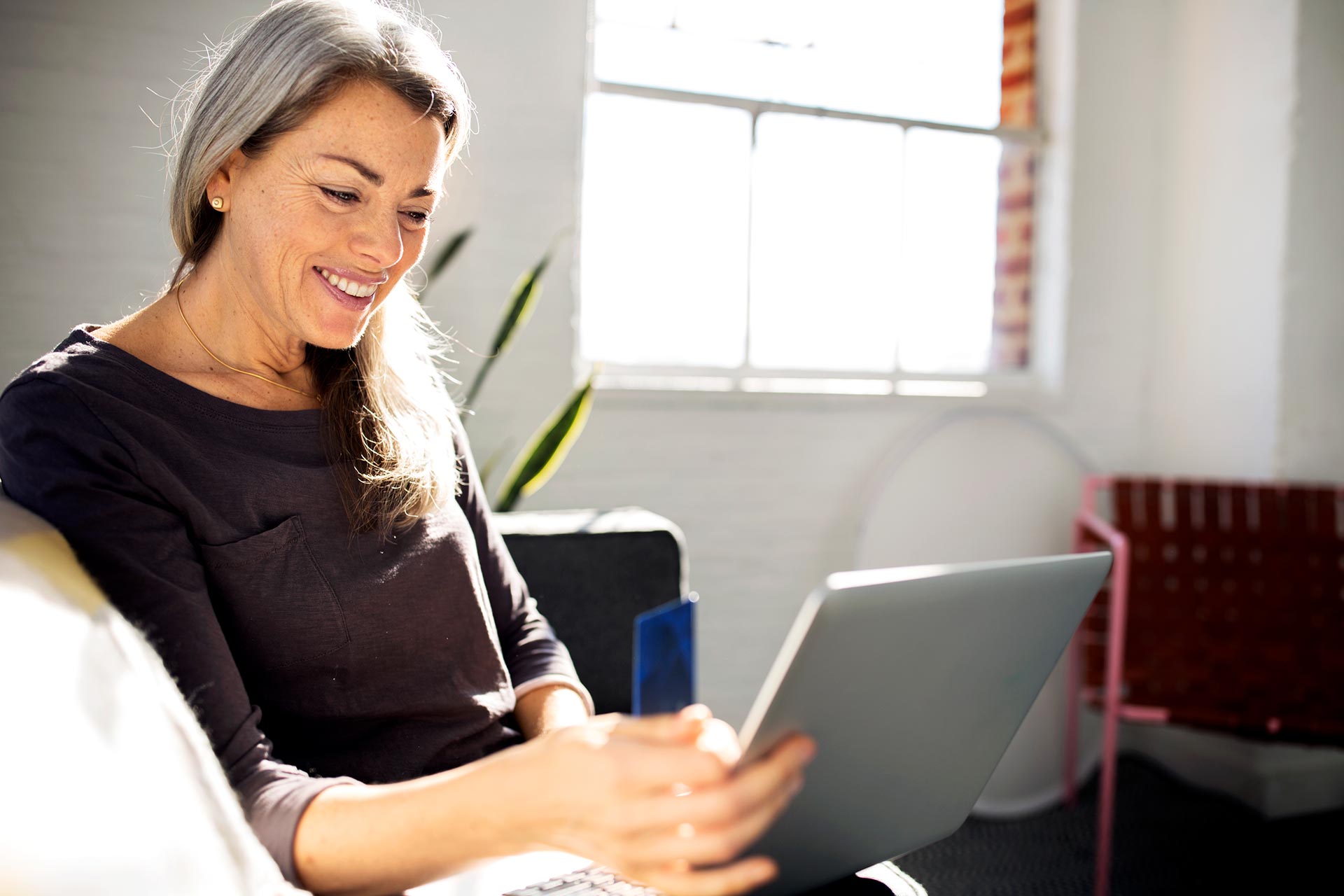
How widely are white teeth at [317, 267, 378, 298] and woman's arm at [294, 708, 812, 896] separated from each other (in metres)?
0.62

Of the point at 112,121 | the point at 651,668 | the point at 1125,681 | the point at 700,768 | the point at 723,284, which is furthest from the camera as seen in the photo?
the point at 723,284

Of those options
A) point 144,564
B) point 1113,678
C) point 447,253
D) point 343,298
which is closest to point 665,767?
point 144,564

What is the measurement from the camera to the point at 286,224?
3.53 feet

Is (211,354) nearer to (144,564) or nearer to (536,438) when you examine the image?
(144,564)

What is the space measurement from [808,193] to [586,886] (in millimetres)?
2504

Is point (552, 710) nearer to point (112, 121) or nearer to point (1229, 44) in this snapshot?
point (112, 121)

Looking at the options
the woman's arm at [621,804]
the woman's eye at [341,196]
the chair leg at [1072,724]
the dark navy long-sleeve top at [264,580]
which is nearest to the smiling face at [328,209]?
the woman's eye at [341,196]

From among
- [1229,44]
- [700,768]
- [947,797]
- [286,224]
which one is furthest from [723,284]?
[700,768]

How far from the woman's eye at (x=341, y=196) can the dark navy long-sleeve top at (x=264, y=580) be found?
246 mm

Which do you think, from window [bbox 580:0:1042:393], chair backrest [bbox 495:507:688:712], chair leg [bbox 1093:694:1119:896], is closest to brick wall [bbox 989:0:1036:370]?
window [bbox 580:0:1042:393]

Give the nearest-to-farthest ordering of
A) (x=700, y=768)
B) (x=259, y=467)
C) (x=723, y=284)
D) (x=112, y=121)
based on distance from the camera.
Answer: (x=700, y=768) < (x=259, y=467) < (x=112, y=121) < (x=723, y=284)

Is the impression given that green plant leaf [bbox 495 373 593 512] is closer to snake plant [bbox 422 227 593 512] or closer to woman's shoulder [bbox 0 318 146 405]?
snake plant [bbox 422 227 593 512]

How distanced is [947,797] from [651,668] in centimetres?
29

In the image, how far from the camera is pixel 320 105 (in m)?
1.04
